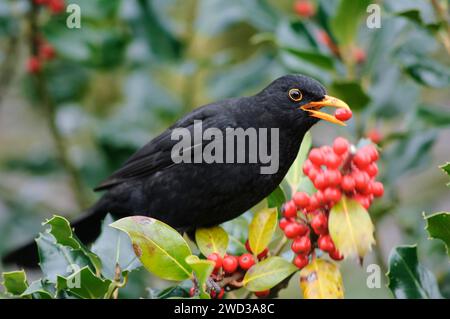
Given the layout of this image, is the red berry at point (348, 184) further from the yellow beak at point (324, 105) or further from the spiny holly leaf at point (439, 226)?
the yellow beak at point (324, 105)

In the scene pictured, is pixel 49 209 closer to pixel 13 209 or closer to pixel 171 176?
pixel 13 209

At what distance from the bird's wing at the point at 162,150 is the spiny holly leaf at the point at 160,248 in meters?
0.95

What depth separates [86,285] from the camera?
2.79 m

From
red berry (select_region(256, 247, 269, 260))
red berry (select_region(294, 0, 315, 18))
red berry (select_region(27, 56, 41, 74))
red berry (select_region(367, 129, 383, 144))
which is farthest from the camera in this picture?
red berry (select_region(294, 0, 315, 18))

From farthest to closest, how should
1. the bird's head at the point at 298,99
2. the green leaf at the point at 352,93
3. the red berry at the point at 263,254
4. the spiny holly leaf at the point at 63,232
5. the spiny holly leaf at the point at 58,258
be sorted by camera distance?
the green leaf at the point at 352,93, the bird's head at the point at 298,99, the red berry at the point at 263,254, the spiny holly leaf at the point at 58,258, the spiny holly leaf at the point at 63,232

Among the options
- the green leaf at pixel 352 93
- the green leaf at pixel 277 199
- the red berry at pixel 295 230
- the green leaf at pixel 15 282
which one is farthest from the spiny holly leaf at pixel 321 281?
the green leaf at pixel 352 93

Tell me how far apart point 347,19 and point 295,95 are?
0.80 m

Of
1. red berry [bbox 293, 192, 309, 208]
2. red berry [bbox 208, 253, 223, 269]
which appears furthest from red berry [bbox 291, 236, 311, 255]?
red berry [bbox 208, 253, 223, 269]

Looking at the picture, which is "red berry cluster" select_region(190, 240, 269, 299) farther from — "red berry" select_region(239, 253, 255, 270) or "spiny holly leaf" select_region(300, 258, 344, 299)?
"spiny holly leaf" select_region(300, 258, 344, 299)

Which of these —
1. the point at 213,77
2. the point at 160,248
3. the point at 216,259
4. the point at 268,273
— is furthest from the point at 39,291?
the point at 213,77

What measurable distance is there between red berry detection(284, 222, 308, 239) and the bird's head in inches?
25.5

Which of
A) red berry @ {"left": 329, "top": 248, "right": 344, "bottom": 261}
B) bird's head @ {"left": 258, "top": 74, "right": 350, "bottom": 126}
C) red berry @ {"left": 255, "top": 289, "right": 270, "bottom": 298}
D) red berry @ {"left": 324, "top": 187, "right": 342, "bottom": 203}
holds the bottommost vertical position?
red berry @ {"left": 255, "top": 289, "right": 270, "bottom": 298}

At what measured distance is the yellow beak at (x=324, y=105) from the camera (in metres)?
3.26

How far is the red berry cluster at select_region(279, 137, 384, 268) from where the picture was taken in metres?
2.74
